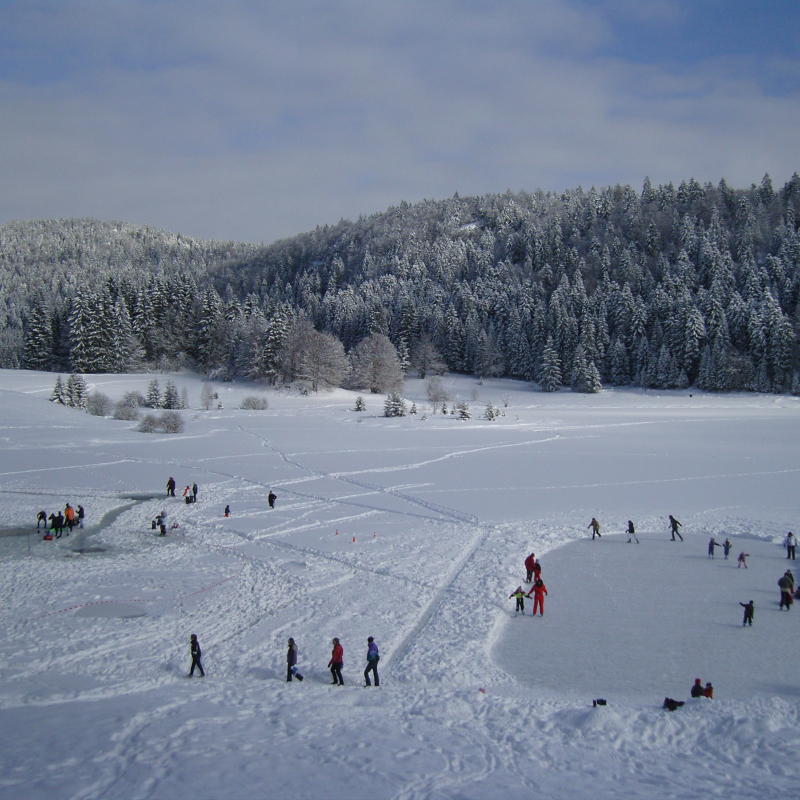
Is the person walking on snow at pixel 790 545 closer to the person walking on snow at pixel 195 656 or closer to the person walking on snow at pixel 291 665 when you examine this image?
the person walking on snow at pixel 291 665

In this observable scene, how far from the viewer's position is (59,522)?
21750 millimetres

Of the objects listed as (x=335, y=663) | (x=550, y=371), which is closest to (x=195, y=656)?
(x=335, y=663)

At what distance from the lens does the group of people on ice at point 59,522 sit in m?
21.6

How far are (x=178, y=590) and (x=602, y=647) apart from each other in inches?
452

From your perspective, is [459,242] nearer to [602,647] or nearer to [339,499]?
[339,499]

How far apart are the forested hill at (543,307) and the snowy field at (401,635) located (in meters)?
46.6

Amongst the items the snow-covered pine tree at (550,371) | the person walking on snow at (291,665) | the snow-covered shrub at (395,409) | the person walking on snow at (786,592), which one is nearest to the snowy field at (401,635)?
the person walking on snow at (291,665)

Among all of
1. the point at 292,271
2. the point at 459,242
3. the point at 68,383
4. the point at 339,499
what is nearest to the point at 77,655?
the point at 339,499

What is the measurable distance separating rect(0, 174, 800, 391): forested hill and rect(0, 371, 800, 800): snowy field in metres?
46.6

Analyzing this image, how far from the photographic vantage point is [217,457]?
3656 centimetres

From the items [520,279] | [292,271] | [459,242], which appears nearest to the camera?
[520,279]

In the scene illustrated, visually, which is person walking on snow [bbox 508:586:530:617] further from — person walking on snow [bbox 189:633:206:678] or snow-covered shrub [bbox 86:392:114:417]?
snow-covered shrub [bbox 86:392:114:417]

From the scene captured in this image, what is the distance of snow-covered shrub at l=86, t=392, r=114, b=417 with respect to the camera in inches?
2232

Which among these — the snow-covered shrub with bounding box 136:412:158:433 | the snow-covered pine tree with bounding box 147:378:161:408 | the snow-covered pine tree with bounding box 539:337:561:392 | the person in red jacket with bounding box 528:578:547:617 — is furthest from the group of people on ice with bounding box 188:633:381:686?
the snow-covered pine tree with bounding box 539:337:561:392
